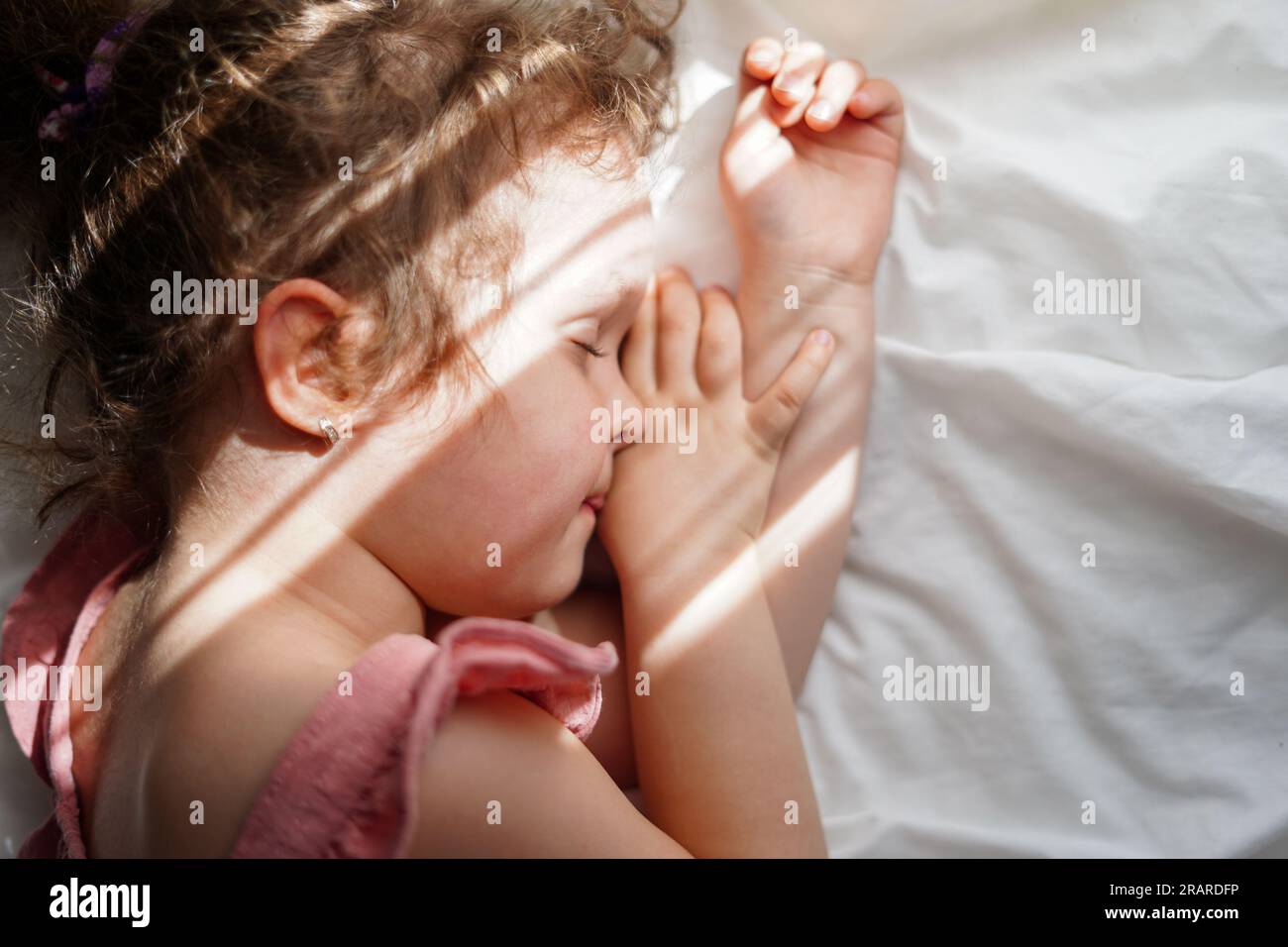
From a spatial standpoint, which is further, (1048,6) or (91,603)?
(1048,6)

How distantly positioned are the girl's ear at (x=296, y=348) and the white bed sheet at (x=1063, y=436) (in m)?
0.49

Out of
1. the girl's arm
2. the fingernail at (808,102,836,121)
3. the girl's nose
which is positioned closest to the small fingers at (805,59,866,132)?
the fingernail at (808,102,836,121)

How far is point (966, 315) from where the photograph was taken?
1260mm

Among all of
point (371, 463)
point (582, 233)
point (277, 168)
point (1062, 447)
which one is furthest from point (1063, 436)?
point (277, 168)

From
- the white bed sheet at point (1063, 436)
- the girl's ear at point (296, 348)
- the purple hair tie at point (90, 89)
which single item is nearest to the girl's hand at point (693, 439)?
the white bed sheet at point (1063, 436)

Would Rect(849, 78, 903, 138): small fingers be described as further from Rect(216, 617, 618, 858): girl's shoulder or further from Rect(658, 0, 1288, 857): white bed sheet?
Rect(216, 617, 618, 858): girl's shoulder

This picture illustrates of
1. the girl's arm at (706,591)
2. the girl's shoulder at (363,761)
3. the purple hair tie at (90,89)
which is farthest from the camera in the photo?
the girl's arm at (706,591)

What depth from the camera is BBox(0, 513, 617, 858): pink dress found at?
0.90 metres

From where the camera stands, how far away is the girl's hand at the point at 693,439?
3.97ft

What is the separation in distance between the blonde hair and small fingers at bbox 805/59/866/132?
29cm

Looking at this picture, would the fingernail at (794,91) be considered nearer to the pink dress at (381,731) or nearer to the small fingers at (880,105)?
the small fingers at (880,105)
